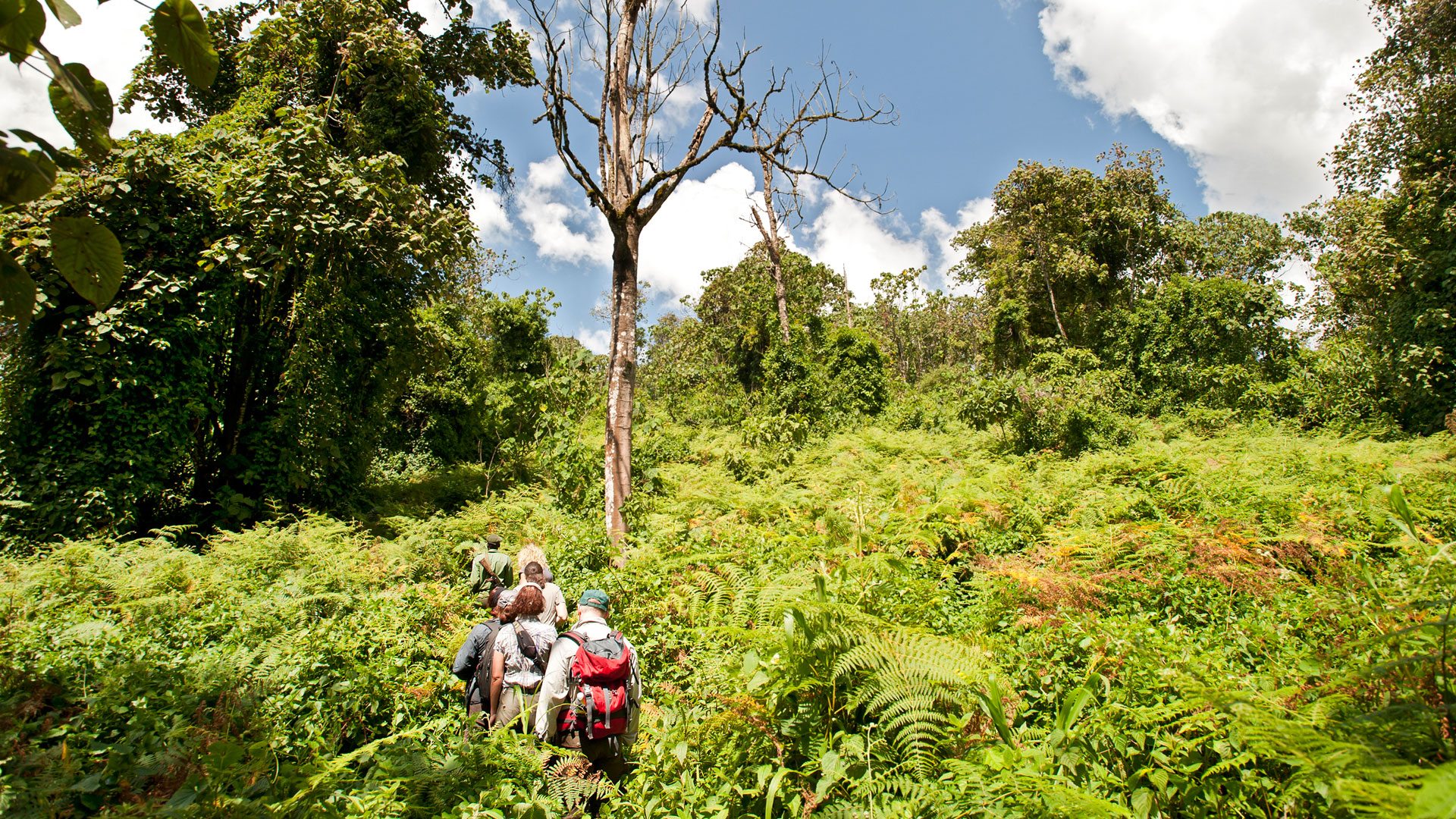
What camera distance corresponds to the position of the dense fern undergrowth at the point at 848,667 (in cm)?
248

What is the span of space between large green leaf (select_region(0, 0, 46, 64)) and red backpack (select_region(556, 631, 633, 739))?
3.51 m

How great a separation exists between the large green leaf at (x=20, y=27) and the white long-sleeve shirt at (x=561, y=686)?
3.61 metres

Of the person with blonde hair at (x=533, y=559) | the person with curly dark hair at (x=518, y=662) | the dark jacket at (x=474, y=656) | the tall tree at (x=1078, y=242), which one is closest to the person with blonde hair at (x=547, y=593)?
the person with blonde hair at (x=533, y=559)

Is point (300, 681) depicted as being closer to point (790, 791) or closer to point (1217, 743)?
point (790, 791)

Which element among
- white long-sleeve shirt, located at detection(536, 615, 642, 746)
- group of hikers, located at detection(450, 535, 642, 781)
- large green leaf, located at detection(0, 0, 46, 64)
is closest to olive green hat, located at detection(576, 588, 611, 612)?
group of hikers, located at detection(450, 535, 642, 781)

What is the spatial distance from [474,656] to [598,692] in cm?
115

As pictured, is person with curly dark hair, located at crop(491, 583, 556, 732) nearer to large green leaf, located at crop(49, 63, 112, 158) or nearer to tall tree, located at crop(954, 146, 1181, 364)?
large green leaf, located at crop(49, 63, 112, 158)

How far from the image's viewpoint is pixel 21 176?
1.00 m

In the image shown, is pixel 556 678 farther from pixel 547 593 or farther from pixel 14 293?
pixel 14 293

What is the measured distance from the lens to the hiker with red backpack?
12.3 ft

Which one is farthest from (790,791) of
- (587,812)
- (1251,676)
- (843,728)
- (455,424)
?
(455,424)

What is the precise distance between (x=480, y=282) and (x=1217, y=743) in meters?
31.6

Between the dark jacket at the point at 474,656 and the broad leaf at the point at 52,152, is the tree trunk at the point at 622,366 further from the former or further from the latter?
the broad leaf at the point at 52,152

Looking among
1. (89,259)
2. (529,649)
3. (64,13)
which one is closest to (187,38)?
(64,13)
